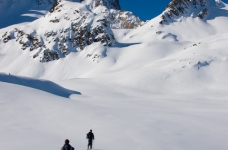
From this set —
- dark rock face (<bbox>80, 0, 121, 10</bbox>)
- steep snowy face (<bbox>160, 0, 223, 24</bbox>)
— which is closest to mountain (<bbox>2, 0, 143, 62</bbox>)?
steep snowy face (<bbox>160, 0, 223, 24</bbox>)

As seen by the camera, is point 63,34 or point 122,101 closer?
point 122,101

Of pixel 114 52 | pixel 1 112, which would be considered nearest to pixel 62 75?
pixel 114 52

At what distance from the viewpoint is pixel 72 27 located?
76000 millimetres

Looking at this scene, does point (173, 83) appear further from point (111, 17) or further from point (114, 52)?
point (111, 17)

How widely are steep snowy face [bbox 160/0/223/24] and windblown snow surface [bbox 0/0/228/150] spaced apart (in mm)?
19604

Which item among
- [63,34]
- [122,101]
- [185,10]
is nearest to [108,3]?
[185,10]

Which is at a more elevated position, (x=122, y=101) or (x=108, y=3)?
(x=108, y=3)

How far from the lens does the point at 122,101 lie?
2433 cm

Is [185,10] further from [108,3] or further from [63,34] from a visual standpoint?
[108,3]

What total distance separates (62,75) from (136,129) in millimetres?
52186

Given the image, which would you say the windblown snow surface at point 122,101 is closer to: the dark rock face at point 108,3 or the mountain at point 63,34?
the mountain at point 63,34

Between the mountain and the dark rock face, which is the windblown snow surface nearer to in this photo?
the mountain

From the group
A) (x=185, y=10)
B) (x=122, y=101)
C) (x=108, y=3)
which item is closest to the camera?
(x=122, y=101)

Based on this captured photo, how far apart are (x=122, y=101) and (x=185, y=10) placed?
79.3 m
